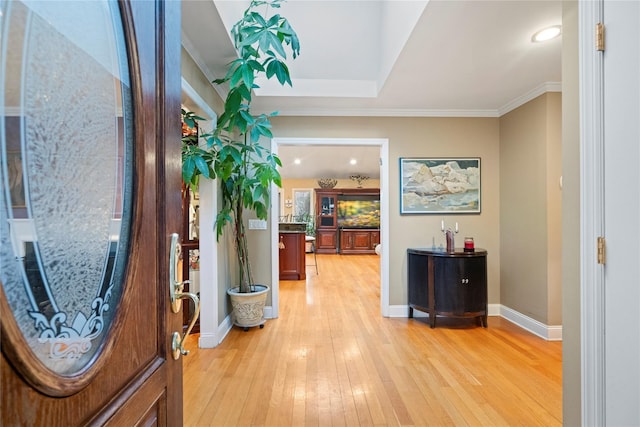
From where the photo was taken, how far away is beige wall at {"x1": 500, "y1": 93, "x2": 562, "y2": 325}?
3055 millimetres

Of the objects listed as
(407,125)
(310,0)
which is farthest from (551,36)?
(310,0)

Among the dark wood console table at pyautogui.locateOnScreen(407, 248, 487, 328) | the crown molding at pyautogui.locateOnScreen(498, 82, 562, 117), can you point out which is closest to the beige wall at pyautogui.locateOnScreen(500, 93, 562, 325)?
the crown molding at pyautogui.locateOnScreen(498, 82, 562, 117)

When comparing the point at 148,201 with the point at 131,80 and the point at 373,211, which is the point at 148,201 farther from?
the point at 373,211

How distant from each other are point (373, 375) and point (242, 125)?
2.19 meters

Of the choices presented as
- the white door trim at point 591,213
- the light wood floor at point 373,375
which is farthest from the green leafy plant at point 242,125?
the white door trim at point 591,213

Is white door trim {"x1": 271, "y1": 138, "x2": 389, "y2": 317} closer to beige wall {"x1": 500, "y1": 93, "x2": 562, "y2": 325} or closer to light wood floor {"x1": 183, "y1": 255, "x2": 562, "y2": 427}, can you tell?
light wood floor {"x1": 183, "y1": 255, "x2": 562, "y2": 427}

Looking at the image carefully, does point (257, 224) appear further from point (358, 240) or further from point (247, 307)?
point (358, 240)

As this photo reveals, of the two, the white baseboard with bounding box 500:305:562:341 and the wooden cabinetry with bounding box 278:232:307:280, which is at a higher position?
the wooden cabinetry with bounding box 278:232:307:280

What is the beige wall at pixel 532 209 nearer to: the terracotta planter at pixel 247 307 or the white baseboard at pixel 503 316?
the white baseboard at pixel 503 316

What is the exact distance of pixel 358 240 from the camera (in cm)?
964

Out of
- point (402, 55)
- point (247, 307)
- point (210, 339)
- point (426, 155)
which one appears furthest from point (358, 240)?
point (402, 55)

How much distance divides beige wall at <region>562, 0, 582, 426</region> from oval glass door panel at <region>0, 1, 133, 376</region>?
1.56 metres

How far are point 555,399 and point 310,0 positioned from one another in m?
3.96

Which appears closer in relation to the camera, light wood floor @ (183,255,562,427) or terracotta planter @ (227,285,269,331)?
light wood floor @ (183,255,562,427)
